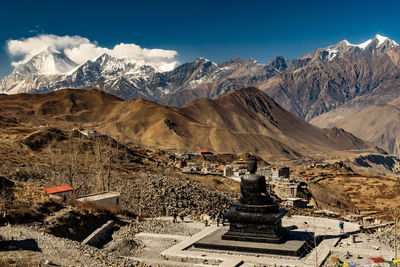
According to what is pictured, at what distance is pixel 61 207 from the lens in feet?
84.1

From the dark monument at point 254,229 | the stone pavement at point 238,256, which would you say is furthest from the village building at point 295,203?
the dark monument at point 254,229

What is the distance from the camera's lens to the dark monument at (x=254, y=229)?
2159 centimetres

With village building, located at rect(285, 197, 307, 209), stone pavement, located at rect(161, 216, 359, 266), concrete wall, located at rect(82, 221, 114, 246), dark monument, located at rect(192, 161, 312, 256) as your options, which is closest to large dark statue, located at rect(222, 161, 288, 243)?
dark monument, located at rect(192, 161, 312, 256)

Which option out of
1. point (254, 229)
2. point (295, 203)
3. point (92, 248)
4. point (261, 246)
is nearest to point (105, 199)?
point (92, 248)

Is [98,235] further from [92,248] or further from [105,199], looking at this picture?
[105,199]

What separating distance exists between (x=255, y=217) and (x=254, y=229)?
69 centimetres

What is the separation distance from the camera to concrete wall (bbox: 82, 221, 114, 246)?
2260cm

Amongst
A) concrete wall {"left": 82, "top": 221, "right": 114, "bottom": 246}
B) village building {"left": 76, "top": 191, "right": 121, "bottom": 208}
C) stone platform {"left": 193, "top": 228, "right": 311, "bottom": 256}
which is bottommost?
stone platform {"left": 193, "top": 228, "right": 311, "bottom": 256}

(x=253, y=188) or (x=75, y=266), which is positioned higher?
(x=253, y=188)

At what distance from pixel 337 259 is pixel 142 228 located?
13.2 meters

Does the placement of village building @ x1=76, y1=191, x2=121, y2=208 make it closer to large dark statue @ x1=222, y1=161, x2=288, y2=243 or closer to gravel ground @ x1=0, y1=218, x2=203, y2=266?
gravel ground @ x1=0, y1=218, x2=203, y2=266

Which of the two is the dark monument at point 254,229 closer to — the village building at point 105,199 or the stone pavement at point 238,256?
the stone pavement at point 238,256

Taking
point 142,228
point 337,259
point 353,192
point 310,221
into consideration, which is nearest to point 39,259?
point 142,228

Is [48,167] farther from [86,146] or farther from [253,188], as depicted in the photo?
[253,188]
